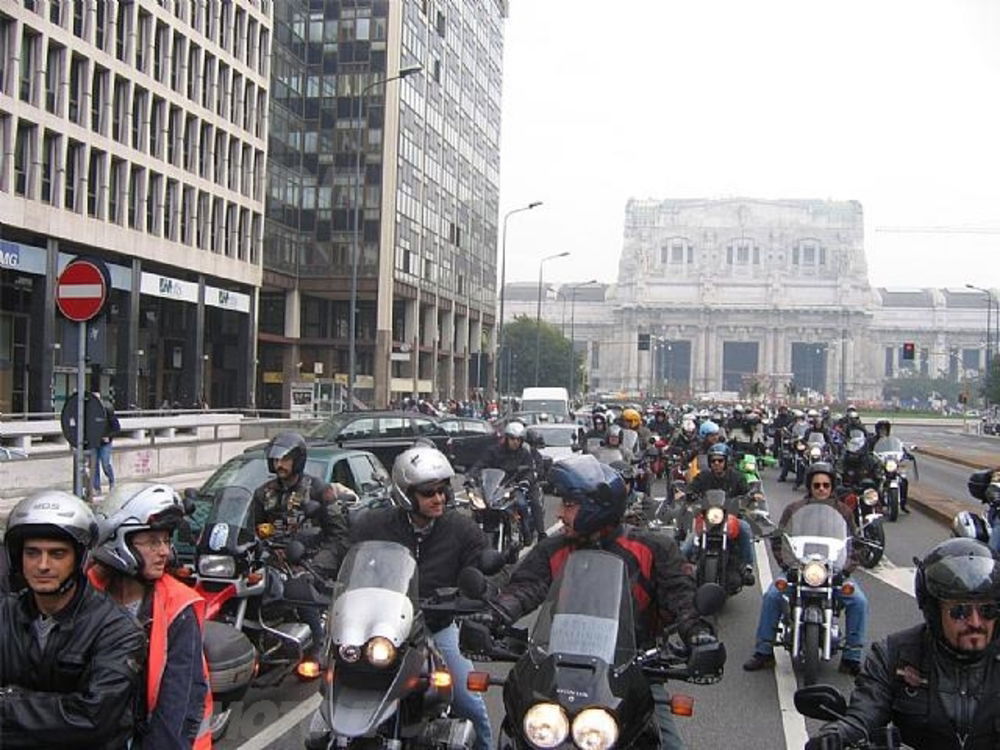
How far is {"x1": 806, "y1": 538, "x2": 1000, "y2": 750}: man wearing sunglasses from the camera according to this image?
12.0 feet

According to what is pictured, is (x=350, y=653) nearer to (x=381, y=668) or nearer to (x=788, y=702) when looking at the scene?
(x=381, y=668)

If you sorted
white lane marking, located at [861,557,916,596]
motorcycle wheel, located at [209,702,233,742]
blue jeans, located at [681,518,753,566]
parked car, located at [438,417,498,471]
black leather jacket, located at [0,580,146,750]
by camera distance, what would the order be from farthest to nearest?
parked car, located at [438,417,498,471] < white lane marking, located at [861,557,916,596] < blue jeans, located at [681,518,753,566] < motorcycle wheel, located at [209,702,233,742] < black leather jacket, located at [0,580,146,750]

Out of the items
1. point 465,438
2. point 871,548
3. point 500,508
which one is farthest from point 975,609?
point 465,438

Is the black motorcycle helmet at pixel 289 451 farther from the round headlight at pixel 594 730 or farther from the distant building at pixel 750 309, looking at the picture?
the distant building at pixel 750 309

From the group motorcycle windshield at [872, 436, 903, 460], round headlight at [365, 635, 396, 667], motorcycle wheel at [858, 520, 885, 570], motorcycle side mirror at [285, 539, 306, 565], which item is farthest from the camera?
motorcycle windshield at [872, 436, 903, 460]

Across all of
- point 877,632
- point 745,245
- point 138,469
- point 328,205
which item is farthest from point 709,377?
point 877,632

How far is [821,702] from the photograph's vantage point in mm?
3764

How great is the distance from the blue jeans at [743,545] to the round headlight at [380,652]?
257 inches

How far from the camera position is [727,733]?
7.08 metres

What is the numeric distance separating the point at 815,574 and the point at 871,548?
4.19ft

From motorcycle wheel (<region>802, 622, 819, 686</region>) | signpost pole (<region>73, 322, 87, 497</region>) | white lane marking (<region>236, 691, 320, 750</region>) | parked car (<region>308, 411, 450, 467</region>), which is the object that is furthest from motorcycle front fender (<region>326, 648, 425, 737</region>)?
parked car (<region>308, 411, 450, 467</region>)

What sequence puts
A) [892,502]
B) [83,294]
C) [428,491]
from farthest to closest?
[892,502]
[83,294]
[428,491]

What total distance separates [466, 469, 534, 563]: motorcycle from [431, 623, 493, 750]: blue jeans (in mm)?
7287

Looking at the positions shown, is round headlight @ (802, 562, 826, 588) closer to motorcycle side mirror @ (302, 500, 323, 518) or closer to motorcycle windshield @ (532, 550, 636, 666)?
motorcycle side mirror @ (302, 500, 323, 518)
